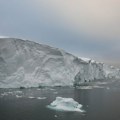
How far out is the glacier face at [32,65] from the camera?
3409 cm

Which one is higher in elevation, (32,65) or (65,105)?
(32,65)

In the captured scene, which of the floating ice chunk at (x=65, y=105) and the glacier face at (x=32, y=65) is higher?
the glacier face at (x=32, y=65)

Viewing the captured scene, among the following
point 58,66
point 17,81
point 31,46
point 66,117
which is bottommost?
point 66,117

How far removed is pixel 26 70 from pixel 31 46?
3626 mm

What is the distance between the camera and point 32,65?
36.7 metres

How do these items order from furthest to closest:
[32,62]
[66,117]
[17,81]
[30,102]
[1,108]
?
[32,62] → [17,81] → [30,102] → [1,108] → [66,117]

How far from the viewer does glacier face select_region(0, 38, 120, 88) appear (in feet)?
112

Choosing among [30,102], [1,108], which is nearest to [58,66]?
[30,102]

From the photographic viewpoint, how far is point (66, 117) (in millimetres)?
18766

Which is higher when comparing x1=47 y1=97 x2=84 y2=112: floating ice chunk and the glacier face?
the glacier face

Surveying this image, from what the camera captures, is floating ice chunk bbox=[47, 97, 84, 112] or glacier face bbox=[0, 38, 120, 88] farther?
glacier face bbox=[0, 38, 120, 88]

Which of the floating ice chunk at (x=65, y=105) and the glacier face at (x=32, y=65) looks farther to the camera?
the glacier face at (x=32, y=65)

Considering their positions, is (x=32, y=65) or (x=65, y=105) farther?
(x=32, y=65)

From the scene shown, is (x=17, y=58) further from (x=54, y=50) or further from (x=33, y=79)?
(x=54, y=50)
